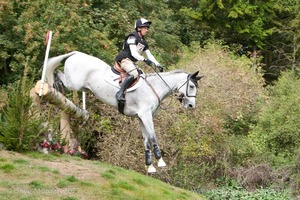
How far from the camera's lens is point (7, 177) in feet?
33.0

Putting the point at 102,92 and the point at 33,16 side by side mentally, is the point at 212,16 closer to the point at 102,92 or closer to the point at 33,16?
the point at 33,16

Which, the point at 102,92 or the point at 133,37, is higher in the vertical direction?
the point at 133,37

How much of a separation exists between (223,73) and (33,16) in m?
6.13

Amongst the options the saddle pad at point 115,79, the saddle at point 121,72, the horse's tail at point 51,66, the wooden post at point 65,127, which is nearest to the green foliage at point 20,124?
the horse's tail at point 51,66

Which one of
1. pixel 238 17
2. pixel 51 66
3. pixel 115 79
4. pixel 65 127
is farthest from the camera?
pixel 238 17

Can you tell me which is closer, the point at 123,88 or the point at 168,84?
the point at 123,88

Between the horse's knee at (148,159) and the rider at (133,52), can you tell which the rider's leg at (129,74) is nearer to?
the rider at (133,52)

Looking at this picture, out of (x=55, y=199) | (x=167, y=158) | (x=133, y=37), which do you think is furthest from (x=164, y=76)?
(x=167, y=158)

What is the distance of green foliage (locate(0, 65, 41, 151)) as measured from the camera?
11.2m

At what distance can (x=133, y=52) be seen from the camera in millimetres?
9633

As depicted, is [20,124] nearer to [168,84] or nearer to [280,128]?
[168,84]

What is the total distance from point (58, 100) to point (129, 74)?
1.84 metres

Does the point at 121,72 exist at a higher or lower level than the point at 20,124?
higher

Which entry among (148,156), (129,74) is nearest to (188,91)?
(129,74)
